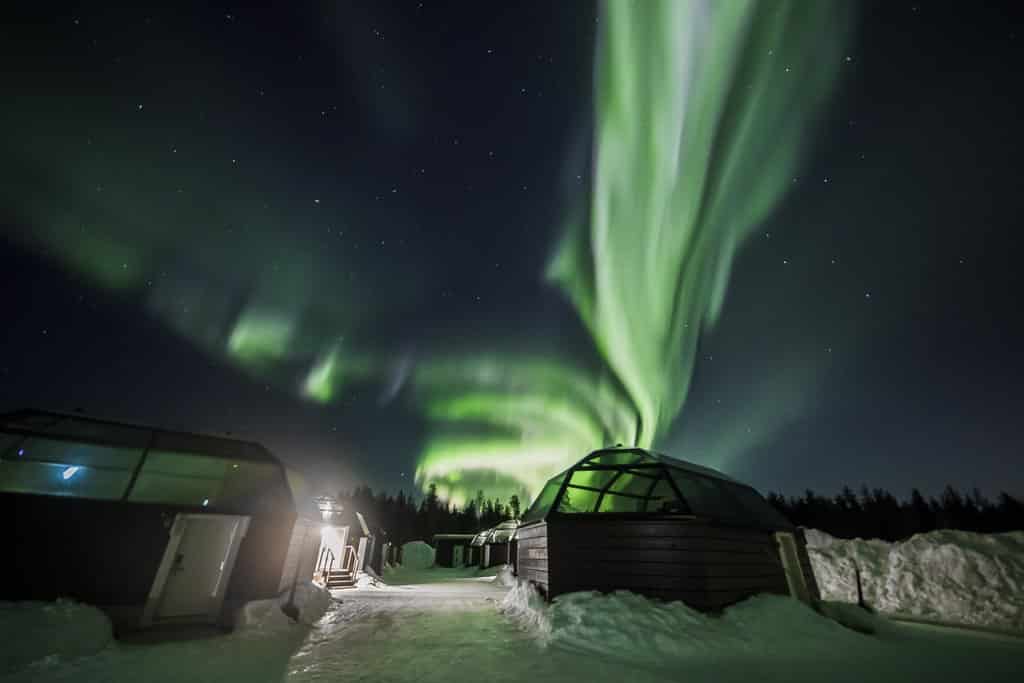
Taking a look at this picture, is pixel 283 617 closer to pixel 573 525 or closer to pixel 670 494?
pixel 573 525

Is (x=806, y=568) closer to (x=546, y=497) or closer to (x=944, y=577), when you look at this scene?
(x=546, y=497)

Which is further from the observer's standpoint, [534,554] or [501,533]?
[501,533]

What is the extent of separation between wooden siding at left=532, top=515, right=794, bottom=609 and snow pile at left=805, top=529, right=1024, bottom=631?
58.2 ft

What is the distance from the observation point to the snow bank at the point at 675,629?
7.95m

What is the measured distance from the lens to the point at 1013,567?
19.0 meters

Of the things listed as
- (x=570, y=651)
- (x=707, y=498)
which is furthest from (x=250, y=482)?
(x=707, y=498)

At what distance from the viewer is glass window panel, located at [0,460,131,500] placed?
8234 millimetres

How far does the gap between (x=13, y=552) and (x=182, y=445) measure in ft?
11.4

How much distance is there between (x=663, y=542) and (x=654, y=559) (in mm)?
488

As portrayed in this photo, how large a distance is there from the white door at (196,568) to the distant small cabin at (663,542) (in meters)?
8.31

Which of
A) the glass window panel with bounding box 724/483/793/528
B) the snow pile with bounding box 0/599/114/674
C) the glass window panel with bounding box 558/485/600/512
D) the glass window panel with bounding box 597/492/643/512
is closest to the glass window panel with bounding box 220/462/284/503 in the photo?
the snow pile with bounding box 0/599/114/674

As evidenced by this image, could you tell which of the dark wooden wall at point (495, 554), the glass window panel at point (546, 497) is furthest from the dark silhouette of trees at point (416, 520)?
the glass window panel at point (546, 497)

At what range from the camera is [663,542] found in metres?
10.1

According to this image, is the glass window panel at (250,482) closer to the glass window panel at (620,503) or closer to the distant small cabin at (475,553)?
the glass window panel at (620,503)
